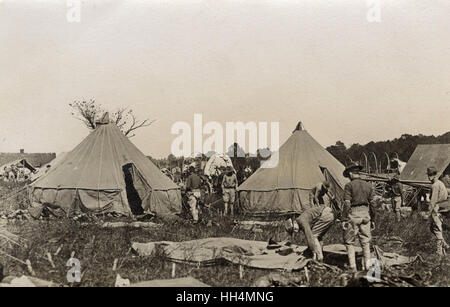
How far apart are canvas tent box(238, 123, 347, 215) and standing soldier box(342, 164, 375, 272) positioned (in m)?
3.58

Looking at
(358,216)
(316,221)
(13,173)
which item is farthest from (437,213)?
(13,173)

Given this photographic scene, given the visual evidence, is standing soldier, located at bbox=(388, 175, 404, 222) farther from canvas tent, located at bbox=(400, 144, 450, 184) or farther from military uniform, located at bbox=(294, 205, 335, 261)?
military uniform, located at bbox=(294, 205, 335, 261)

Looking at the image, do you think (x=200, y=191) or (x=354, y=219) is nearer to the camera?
(x=354, y=219)

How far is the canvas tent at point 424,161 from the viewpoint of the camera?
31.3 ft

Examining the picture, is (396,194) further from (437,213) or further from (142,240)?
(142,240)

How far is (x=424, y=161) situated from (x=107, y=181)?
7.17 meters

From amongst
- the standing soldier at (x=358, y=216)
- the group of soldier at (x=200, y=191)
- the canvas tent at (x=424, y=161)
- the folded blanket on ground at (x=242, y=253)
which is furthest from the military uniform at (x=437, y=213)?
the group of soldier at (x=200, y=191)

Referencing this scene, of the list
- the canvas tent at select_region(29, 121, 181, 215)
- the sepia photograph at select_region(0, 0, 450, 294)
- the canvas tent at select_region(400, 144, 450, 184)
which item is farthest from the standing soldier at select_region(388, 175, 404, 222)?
the canvas tent at select_region(29, 121, 181, 215)

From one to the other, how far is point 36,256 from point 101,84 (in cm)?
304

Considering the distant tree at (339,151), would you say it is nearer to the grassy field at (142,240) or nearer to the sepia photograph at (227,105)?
the sepia photograph at (227,105)

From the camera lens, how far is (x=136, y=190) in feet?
35.5

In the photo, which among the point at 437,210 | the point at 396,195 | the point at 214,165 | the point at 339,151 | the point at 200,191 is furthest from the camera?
the point at 214,165

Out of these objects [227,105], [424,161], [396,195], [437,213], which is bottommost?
[437,213]

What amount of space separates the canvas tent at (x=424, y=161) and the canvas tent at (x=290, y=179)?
156 centimetres
